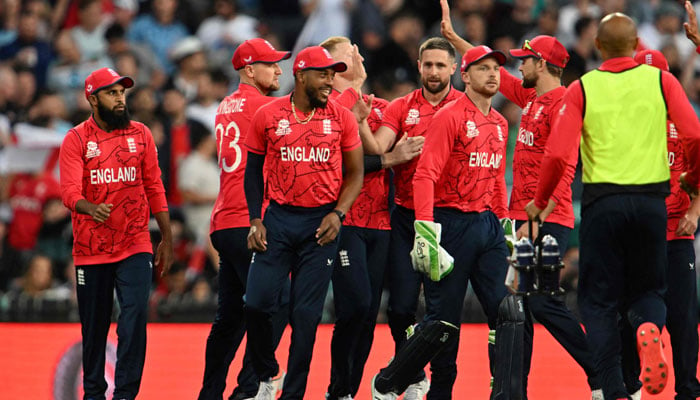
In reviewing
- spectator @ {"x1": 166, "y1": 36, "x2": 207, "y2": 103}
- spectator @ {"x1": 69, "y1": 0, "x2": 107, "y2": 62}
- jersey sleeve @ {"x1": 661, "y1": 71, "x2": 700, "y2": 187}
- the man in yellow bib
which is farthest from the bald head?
spectator @ {"x1": 69, "y1": 0, "x2": 107, "y2": 62}

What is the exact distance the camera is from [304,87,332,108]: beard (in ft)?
27.9

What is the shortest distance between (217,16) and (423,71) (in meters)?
8.25

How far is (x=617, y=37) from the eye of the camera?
7.52m

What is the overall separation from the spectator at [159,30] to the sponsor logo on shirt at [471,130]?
9.07m

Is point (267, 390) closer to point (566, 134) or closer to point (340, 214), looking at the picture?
point (340, 214)

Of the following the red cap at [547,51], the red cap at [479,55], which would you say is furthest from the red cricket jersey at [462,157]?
the red cap at [547,51]

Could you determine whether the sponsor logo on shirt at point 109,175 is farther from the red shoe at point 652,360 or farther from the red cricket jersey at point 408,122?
the red shoe at point 652,360

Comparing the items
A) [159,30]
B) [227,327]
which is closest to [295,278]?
[227,327]

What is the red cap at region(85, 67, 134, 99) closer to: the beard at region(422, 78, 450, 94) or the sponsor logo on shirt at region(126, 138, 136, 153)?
the sponsor logo on shirt at region(126, 138, 136, 153)

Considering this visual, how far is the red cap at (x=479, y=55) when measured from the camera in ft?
28.5

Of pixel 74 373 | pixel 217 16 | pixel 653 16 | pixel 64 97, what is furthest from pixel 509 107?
pixel 74 373

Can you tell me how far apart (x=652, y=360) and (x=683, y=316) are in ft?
5.39

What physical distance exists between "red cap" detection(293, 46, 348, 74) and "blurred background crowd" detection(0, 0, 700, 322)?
551 cm

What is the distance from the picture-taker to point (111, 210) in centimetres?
882
